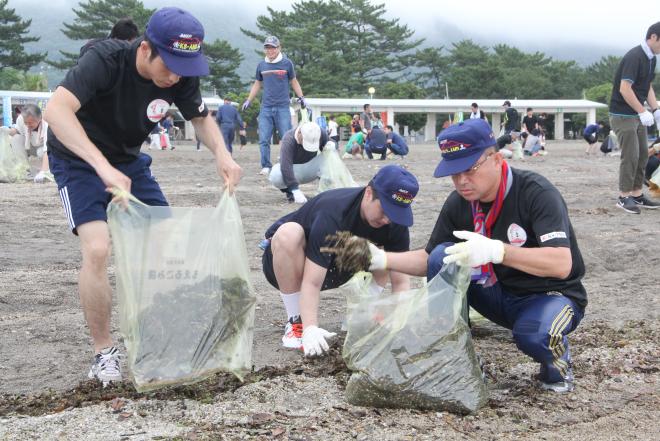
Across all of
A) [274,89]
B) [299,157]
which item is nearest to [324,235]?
[299,157]

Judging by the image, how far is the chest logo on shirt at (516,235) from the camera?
9.46 ft

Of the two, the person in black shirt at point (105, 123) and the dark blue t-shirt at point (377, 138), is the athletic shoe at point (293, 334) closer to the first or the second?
the person in black shirt at point (105, 123)

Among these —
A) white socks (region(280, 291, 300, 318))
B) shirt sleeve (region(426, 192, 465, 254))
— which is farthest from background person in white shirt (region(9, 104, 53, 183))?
shirt sleeve (region(426, 192, 465, 254))

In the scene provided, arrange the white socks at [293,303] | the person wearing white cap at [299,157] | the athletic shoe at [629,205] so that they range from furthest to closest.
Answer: the person wearing white cap at [299,157] < the athletic shoe at [629,205] < the white socks at [293,303]

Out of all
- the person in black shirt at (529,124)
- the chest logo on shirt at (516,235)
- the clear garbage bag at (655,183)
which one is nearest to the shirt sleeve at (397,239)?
the chest logo on shirt at (516,235)

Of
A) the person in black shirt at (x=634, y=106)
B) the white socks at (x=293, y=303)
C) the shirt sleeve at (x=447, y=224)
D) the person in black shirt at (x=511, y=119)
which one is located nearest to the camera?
the shirt sleeve at (x=447, y=224)

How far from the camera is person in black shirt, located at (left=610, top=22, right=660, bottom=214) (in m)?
6.93

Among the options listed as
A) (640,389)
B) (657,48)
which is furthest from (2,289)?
(657,48)

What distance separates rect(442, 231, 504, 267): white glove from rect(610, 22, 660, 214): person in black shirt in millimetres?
4784

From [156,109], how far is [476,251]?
1.51 meters

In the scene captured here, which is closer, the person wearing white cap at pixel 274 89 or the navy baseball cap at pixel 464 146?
the navy baseball cap at pixel 464 146

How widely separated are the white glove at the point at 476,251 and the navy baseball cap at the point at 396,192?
0.56 meters

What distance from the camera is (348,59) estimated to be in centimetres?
6056

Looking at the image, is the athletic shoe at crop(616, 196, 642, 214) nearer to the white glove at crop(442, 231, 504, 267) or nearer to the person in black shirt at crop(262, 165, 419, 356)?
the person in black shirt at crop(262, 165, 419, 356)
